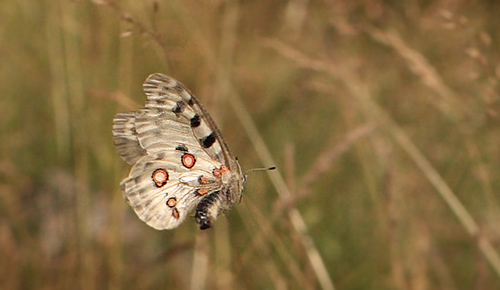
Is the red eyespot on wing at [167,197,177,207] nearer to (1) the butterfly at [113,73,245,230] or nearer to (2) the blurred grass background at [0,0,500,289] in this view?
(1) the butterfly at [113,73,245,230]

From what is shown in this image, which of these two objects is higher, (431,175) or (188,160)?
(188,160)

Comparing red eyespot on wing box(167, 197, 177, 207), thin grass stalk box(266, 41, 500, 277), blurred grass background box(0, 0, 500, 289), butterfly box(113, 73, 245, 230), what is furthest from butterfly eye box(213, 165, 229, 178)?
thin grass stalk box(266, 41, 500, 277)

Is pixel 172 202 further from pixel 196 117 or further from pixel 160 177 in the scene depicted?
pixel 196 117

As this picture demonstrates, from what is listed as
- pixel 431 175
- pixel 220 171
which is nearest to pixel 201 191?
pixel 220 171

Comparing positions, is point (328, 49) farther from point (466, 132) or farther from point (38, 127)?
point (38, 127)

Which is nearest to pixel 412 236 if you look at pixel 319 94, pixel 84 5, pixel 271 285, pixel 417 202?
pixel 417 202

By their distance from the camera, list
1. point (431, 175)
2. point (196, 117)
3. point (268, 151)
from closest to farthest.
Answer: point (196, 117), point (431, 175), point (268, 151)
